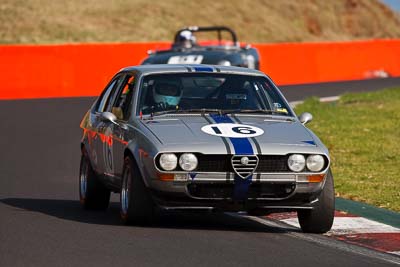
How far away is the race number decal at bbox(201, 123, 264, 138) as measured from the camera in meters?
9.84

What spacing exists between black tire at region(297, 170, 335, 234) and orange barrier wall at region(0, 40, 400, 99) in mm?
20373

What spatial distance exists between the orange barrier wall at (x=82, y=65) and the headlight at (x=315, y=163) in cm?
2052

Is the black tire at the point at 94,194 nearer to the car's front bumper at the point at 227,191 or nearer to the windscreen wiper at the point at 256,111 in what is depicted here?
the windscreen wiper at the point at 256,111

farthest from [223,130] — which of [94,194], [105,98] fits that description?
[105,98]

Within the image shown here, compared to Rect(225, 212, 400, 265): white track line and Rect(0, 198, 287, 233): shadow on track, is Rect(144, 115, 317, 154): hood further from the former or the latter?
Rect(225, 212, 400, 265): white track line

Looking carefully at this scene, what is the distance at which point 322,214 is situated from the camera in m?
9.93

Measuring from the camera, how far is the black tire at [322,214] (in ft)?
32.6

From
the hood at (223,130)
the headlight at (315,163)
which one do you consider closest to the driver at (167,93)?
the hood at (223,130)

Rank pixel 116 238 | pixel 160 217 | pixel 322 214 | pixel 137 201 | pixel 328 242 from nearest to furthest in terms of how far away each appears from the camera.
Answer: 1. pixel 116 238
2. pixel 328 242
3. pixel 137 201
4. pixel 322 214
5. pixel 160 217

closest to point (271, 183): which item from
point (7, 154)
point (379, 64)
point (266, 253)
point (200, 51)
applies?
point (266, 253)

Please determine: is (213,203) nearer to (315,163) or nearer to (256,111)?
(315,163)

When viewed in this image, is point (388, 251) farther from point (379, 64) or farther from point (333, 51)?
point (379, 64)

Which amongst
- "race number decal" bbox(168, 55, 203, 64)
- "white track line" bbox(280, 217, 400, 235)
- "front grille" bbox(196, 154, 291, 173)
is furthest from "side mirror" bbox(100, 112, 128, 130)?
"race number decal" bbox(168, 55, 203, 64)

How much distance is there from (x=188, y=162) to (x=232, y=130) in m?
0.54
